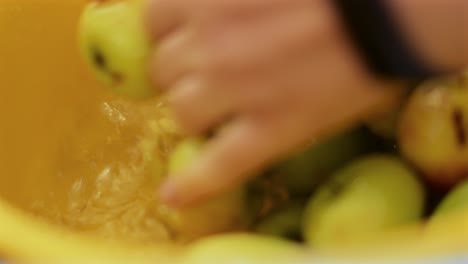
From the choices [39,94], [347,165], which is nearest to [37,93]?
[39,94]

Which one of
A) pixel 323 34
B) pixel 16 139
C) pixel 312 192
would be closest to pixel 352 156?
pixel 312 192

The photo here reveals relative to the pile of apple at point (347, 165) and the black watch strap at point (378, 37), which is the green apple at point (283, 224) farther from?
the black watch strap at point (378, 37)

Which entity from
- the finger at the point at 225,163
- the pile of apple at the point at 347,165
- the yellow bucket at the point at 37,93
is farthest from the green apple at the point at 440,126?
the yellow bucket at the point at 37,93

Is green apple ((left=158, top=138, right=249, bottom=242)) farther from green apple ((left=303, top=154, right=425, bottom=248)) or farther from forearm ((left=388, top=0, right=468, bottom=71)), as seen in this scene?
forearm ((left=388, top=0, right=468, bottom=71))

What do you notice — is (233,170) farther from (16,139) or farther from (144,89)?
(16,139)

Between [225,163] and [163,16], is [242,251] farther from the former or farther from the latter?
[163,16]
